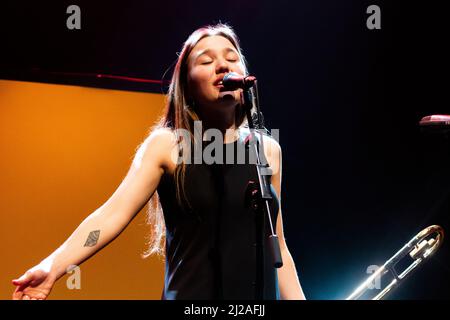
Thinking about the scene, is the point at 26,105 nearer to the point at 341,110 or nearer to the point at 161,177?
the point at 161,177

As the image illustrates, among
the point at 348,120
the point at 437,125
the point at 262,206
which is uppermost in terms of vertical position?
the point at 348,120

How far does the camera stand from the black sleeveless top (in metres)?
1.67

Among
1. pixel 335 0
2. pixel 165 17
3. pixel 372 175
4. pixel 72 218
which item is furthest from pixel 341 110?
pixel 72 218

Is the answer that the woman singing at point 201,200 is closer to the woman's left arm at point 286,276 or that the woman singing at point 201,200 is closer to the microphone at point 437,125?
the woman's left arm at point 286,276

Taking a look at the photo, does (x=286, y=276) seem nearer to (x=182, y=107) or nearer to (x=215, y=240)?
(x=215, y=240)

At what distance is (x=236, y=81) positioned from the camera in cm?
172

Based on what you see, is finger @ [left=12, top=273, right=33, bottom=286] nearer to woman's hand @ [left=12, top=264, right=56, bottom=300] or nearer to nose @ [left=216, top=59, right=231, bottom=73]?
woman's hand @ [left=12, top=264, right=56, bottom=300]

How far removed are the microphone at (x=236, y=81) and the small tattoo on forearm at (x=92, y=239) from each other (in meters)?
0.65

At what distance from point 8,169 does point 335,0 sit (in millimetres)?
2686

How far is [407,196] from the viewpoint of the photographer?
4.07 m

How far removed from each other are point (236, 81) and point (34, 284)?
2.89 ft

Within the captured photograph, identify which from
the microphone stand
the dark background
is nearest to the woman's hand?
the microphone stand

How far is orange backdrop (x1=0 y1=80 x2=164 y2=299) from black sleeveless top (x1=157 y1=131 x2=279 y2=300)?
54.5 inches

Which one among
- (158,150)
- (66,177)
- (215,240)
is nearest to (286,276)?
(215,240)
